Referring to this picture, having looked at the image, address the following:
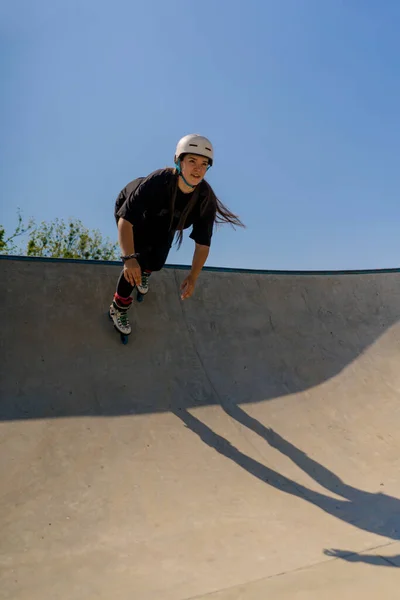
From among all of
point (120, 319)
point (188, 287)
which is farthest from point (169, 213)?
point (120, 319)

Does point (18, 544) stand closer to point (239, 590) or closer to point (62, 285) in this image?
point (239, 590)

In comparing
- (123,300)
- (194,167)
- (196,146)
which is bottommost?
(123,300)

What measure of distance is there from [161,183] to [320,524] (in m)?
2.49

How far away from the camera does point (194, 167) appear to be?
345cm

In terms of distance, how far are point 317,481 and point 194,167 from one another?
7.40ft

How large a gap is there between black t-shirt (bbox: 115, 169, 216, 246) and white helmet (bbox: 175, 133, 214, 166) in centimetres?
27

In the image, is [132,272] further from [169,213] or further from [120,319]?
[120,319]

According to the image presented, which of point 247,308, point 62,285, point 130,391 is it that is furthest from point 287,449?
point 62,285

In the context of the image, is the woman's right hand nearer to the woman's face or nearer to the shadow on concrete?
the woman's face

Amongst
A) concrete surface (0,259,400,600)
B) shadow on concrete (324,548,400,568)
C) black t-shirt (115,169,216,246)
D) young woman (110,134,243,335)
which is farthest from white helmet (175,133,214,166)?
shadow on concrete (324,548,400,568)

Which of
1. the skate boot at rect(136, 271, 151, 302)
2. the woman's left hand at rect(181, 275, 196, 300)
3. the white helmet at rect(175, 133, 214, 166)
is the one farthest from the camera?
the skate boot at rect(136, 271, 151, 302)

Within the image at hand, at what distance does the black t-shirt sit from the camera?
3600 millimetres

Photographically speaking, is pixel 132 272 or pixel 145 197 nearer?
pixel 132 272

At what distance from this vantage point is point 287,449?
3.46m
